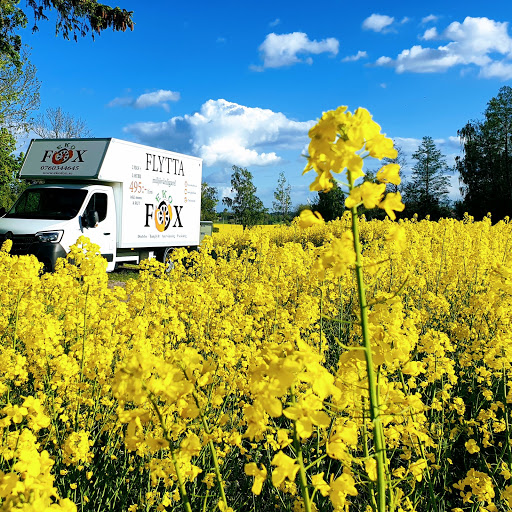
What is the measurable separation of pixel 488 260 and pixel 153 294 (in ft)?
16.6

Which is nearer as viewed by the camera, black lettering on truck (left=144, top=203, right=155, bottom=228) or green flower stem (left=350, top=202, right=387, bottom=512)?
green flower stem (left=350, top=202, right=387, bottom=512)

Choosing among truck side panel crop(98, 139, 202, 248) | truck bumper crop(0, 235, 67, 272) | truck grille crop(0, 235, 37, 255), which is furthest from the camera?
truck side panel crop(98, 139, 202, 248)

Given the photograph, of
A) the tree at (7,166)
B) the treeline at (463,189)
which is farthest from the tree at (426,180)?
the tree at (7,166)

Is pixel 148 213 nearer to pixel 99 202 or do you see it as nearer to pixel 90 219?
pixel 99 202

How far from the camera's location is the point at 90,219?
10.3 m

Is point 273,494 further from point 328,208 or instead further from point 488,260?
point 328,208

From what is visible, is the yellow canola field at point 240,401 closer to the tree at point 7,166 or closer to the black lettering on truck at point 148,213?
the black lettering on truck at point 148,213

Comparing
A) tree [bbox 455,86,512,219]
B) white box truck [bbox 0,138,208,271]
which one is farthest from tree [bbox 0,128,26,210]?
tree [bbox 455,86,512,219]

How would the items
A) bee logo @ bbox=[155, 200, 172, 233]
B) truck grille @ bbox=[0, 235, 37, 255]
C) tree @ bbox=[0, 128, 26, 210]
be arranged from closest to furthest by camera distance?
truck grille @ bbox=[0, 235, 37, 255]
bee logo @ bbox=[155, 200, 172, 233]
tree @ bbox=[0, 128, 26, 210]

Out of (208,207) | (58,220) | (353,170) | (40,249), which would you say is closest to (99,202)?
(58,220)

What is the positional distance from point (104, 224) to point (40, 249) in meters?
1.73

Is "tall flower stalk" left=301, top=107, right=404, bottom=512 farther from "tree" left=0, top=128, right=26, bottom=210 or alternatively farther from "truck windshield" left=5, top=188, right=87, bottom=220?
"tree" left=0, top=128, right=26, bottom=210

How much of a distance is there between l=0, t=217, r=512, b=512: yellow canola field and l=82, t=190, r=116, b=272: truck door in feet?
14.5

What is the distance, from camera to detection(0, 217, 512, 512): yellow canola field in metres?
1.31
